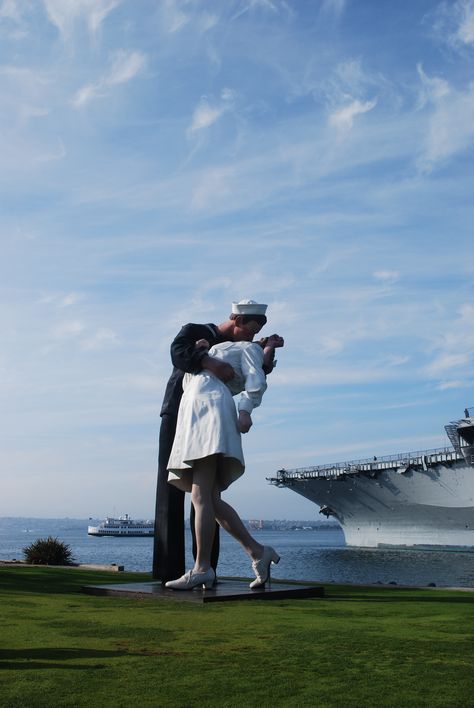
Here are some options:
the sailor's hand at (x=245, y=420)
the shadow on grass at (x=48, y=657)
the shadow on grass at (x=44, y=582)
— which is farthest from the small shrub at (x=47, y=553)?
the shadow on grass at (x=48, y=657)

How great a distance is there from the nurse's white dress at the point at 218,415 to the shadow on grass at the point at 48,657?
251 centimetres

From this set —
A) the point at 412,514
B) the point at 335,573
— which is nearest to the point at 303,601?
the point at 335,573

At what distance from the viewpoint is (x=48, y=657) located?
9.73 feet

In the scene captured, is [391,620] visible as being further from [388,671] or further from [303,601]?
[388,671]

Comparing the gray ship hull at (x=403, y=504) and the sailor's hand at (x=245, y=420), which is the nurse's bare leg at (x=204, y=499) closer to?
the sailor's hand at (x=245, y=420)

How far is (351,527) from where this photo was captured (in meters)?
53.5

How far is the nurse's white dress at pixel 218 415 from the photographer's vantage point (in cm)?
559

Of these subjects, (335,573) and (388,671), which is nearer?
(388,671)

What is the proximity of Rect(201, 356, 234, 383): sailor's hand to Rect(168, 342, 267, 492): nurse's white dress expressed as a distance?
44 mm

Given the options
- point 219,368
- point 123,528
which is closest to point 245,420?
point 219,368

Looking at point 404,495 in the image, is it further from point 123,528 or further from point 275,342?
point 123,528

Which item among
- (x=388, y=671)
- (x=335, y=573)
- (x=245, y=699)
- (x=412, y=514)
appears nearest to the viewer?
(x=245, y=699)

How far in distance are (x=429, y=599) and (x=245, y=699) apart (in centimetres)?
393

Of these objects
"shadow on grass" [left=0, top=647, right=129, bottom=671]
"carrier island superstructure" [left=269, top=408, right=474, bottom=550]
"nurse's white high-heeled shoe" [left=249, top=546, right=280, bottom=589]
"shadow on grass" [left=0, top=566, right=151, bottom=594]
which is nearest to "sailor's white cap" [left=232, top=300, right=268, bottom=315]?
"nurse's white high-heeled shoe" [left=249, top=546, right=280, bottom=589]
